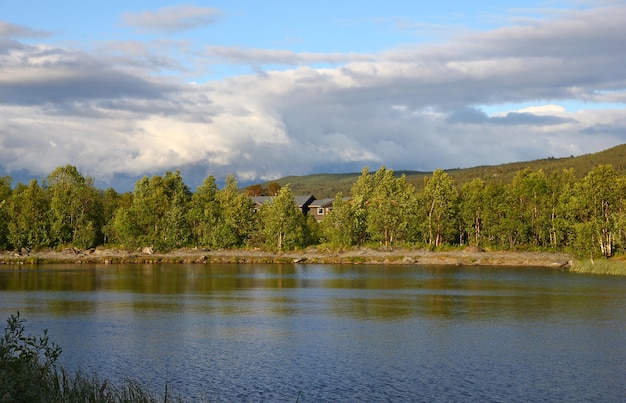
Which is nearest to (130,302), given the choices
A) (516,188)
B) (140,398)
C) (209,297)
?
(209,297)

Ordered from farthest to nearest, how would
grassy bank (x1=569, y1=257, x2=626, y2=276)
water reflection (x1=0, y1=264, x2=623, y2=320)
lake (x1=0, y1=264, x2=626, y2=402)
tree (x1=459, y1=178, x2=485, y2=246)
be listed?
tree (x1=459, y1=178, x2=485, y2=246) → grassy bank (x1=569, y1=257, x2=626, y2=276) → water reflection (x1=0, y1=264, x2=623, y2=320) → lake (x1=0, y1=264, x2=626, y2=402)

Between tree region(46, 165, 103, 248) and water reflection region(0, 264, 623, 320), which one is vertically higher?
tree region(46, 165, 103, 248)

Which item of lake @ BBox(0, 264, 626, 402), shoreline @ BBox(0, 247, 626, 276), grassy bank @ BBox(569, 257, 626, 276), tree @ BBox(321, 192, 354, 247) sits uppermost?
tree @ BBox(321, 192, 354, 247)

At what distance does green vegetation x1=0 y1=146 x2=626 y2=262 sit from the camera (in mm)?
111938

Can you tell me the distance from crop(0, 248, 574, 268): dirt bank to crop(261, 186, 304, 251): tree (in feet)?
8.90

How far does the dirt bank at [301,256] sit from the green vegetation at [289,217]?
280 cm

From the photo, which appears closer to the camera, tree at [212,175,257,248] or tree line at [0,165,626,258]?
tree line at [0,165,626,258]

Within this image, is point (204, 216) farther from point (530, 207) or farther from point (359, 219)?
point (530, 207)

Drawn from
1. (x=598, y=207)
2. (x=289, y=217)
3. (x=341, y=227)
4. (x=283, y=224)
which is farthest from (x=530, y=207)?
(x=283, y=224)

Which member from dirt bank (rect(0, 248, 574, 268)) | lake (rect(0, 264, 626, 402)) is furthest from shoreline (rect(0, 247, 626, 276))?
lake (rect(0, 264, 626, 402))

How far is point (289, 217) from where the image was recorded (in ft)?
402

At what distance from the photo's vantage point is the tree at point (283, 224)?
122 m

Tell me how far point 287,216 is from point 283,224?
1621 mm

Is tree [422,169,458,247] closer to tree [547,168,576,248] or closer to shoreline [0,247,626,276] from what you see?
shoreline [0,247,626,276]
